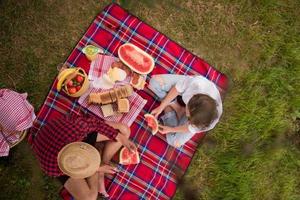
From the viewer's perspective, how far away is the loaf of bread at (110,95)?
12.7ft

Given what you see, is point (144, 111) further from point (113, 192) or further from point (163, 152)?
point (113, 192)

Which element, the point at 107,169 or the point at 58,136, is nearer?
the point at 58,136

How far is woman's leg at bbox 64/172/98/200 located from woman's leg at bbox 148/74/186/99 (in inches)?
41.9

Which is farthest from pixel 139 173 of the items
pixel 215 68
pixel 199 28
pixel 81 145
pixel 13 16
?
pixel 13 16

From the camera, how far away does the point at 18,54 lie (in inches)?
161

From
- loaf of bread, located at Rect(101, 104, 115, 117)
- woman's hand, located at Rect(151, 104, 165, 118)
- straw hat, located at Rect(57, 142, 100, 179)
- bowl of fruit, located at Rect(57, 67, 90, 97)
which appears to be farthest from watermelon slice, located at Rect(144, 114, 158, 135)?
straw hat, located at Rect(57, 142, 100, 179)

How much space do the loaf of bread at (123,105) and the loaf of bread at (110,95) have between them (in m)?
0.04

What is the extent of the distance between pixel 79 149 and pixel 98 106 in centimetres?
94

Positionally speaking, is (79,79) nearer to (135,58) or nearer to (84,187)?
(135,58)

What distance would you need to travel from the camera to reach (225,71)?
438 centimetres

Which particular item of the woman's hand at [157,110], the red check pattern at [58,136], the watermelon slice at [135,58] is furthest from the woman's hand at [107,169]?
the watermelon slice at [135,58]

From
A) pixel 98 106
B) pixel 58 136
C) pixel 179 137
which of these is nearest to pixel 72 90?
pixel 98 106

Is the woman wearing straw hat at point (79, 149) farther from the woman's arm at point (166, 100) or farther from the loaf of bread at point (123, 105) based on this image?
the woman's arm at point (166, 100)

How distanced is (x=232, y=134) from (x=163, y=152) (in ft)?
2.66
